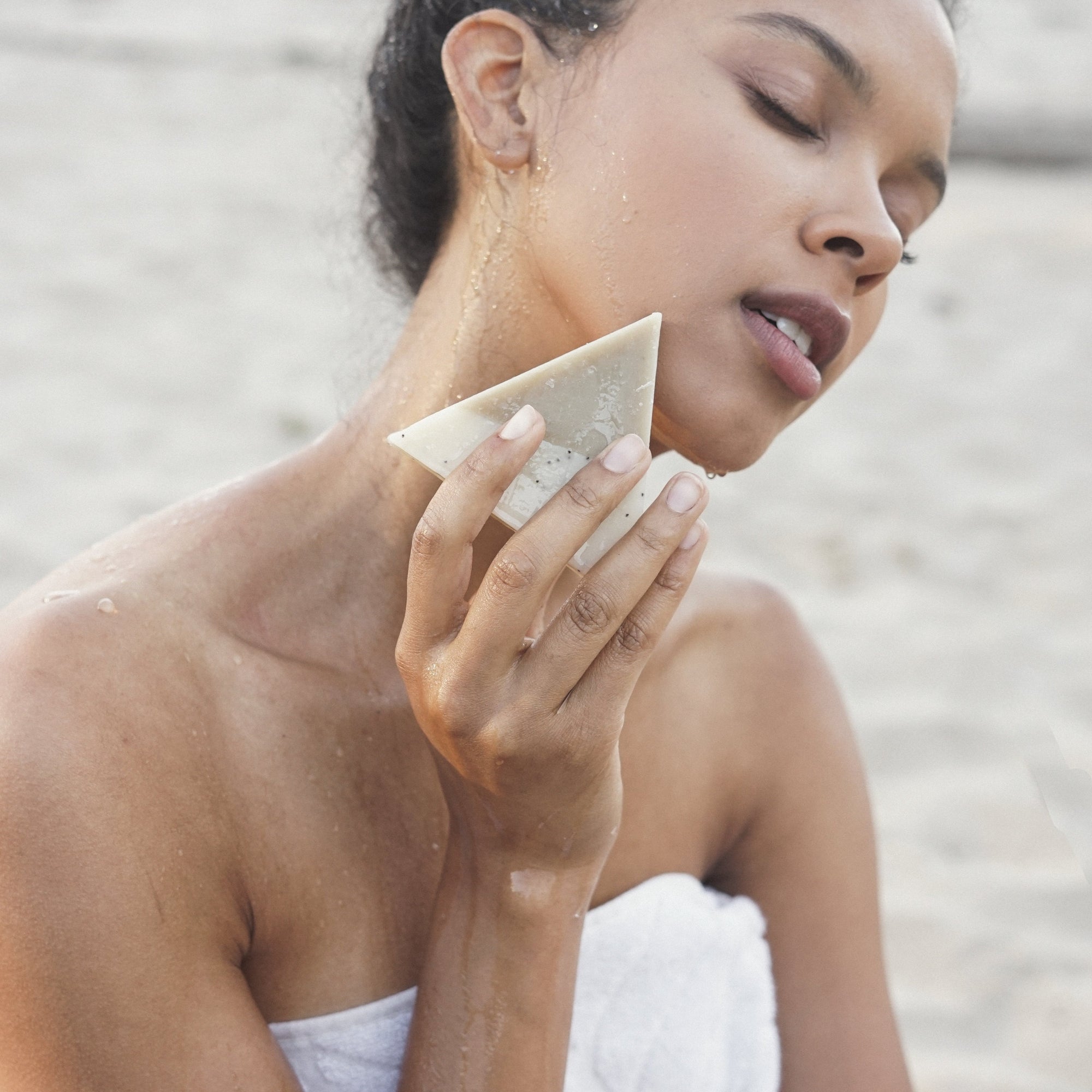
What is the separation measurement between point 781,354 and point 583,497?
0.32 metres

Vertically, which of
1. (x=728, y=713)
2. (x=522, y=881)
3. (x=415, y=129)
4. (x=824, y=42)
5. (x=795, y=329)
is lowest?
(x=728, y=713)

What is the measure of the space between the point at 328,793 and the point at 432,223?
0.78 m

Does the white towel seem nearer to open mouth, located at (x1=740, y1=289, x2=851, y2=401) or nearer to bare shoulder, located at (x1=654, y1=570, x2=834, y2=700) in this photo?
bare shoulder, located at (x1=654, y1=570, x2=834, y2=700)

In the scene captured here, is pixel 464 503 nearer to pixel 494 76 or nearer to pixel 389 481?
pixel 389 481

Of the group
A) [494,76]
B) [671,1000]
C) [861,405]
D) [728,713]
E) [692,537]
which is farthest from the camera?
[861,405]

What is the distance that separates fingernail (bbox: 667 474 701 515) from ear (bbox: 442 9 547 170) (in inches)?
18.9

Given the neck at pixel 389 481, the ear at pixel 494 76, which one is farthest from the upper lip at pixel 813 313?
the ear at pixel 494 76

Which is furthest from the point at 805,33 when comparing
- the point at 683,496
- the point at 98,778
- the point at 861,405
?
the point at 861,405

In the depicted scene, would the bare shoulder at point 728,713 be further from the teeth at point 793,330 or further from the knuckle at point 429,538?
the knuckle at point 429,538

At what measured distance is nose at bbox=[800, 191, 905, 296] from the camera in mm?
1411

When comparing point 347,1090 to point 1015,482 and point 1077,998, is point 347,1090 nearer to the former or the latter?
point 1077,998

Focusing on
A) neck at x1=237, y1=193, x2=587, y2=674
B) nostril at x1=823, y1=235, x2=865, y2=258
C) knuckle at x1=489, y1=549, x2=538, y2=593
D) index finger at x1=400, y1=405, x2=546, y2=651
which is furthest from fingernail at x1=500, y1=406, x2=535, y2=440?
nostril at x1=823, y1=235, x2=865, y2=258

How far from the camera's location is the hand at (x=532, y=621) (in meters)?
1.22

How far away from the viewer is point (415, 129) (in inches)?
70.1
